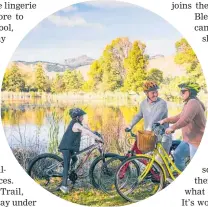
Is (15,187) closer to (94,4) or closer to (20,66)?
(20,66)

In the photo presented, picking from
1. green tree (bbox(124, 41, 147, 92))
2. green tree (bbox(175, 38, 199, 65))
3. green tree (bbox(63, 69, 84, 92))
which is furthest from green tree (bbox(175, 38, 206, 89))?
green tree (bbox(63, 69, 84, 92))

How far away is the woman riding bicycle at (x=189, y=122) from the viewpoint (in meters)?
11.3

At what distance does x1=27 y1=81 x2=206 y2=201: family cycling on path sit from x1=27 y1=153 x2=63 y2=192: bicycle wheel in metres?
0.09

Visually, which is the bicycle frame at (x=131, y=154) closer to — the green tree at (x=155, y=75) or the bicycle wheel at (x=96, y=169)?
the bicycle wheel at (x=96, y=169)

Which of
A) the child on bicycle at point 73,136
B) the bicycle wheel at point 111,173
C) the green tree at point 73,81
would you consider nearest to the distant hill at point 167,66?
the green tree at point 73,81

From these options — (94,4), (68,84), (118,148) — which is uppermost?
(94,4)

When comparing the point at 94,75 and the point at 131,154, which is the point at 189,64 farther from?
the point at 131,154

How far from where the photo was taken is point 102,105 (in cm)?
1139

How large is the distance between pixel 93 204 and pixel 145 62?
1.89 meters

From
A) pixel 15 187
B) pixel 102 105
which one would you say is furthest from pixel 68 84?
pixel 15 187

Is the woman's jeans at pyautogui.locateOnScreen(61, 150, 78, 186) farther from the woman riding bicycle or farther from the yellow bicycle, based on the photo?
the woman riding bicycle

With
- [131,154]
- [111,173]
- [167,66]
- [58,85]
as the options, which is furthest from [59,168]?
[167,66]

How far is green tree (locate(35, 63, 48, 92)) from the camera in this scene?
1154cm

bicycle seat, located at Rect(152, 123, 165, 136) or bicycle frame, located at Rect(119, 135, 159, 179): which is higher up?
bicycle seat, located at Rect(152, 123, 165, 136)
